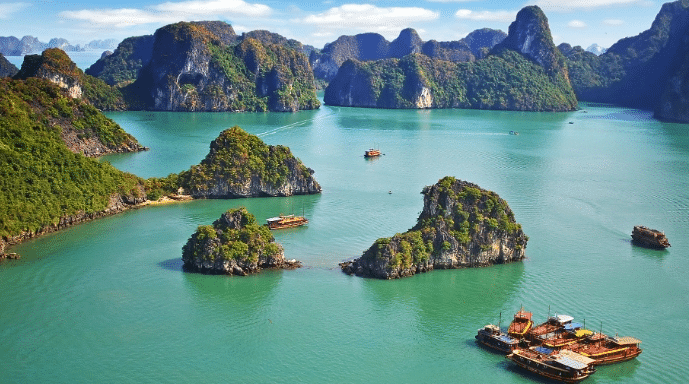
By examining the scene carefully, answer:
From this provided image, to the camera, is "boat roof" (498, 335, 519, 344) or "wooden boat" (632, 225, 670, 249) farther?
"wooden boat" (632, 225, 670, 249)

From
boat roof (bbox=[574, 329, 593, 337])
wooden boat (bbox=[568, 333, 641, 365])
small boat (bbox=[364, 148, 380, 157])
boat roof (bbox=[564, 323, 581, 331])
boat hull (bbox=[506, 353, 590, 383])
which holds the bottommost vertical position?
boat hull (bbox=[506, 353, 590, 383])

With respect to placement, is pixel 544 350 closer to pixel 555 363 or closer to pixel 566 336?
pixel 555 363

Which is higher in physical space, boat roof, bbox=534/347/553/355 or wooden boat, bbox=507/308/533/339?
wooden boat, bbox=507/308/533/339

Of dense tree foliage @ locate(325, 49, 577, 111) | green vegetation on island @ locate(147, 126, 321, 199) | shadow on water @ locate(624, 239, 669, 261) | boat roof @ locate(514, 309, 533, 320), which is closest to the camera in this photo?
boat roof @ locate(514, 309, 533, 320)

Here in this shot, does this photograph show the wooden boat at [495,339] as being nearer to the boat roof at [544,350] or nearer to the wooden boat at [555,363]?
the wooden boat at [555,363]

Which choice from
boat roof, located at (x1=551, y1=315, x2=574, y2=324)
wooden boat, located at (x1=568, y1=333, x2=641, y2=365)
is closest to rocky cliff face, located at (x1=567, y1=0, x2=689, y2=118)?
boat roof, located at (x1=551, y1=315, x2=574, y2=324)

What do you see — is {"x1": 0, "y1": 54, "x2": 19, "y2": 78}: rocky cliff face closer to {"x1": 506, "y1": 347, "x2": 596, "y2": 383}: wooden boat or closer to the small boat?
the small boat

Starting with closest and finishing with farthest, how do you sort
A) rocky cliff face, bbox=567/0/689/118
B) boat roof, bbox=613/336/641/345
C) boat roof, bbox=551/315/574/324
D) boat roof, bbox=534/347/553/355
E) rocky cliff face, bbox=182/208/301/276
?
1. boat roof, bbox=534/347/553/355
2. boat roof, bbox=613/336/641/345
3. boat roof, bbox=551/315/574/324
4. rocky cliff face, bbox=182/208/301/276
5. rocky cliff face, bbox=567/0/689/118
